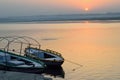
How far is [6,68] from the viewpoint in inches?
915

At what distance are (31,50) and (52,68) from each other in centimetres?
400

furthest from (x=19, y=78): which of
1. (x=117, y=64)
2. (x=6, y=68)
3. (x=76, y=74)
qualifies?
(x=117, y=64)

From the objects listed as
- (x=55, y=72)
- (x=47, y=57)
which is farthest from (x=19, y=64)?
(x=47, y=57)

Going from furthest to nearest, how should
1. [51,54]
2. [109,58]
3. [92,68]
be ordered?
1. [109,58]
2. [51,54]
3. [92,68]

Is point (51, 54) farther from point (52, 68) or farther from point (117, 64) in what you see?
point (117, 64)

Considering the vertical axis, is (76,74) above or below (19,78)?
below

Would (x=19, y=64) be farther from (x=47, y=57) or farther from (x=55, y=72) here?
(x=47, y=57)

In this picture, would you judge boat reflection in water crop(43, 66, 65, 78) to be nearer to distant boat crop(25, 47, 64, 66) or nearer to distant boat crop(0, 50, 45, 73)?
distant boat crop(25, 47, 64, 66)

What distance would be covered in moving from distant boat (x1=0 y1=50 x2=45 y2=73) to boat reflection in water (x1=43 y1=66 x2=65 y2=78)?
76.0 inches

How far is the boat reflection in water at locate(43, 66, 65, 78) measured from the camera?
2548cm

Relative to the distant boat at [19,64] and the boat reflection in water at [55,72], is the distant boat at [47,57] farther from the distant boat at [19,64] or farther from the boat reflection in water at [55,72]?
the distant boat at [19,64]

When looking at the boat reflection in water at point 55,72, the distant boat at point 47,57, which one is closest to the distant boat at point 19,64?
the boat reflection in water at point 55,72

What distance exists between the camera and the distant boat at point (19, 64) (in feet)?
76.2

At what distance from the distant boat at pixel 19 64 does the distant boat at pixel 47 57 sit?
9.49 feet
